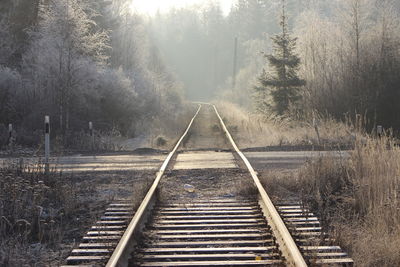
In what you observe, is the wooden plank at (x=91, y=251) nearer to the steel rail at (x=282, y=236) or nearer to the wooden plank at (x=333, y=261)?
the steel rail at (x=282, y=236)

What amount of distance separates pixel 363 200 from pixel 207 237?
263 centimetres

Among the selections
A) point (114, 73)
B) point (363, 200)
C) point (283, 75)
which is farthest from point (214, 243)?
point (114, 73)

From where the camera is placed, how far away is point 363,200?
681 cm

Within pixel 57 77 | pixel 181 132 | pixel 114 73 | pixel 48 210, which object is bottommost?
pixel 48 210

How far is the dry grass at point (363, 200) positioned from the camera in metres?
4.98

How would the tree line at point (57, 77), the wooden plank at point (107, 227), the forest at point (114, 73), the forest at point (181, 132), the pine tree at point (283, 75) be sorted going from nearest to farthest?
the wooden plank at point (107, 227) → the forest at point (181, 132) → the tree line at point (57, 77) → the forest at point (114, 73) → the pine tree at point (283, 75)

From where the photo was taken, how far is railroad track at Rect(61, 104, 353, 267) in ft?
15.4

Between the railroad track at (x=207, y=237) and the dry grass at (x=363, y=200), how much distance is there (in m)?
0.27

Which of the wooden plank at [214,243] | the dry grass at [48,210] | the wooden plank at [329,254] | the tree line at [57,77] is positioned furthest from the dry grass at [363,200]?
the tree line at [57,77]

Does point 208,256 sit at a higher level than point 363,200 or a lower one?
lower

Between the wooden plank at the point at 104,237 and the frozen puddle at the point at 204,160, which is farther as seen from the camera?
the frozen puddle at the point at 204,160

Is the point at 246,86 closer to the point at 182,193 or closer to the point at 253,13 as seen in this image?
the point at 253,13

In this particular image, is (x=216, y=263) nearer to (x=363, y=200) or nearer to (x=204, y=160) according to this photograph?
(x=363, y=200)

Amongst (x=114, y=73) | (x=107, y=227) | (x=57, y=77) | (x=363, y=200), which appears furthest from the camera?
(x=114, y=73)
